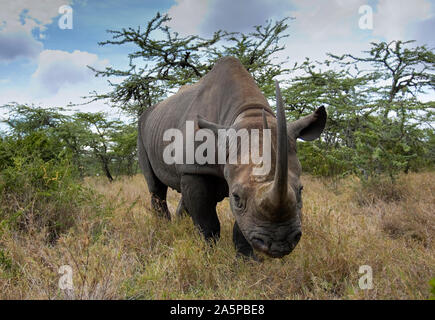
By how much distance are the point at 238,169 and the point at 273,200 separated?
54 centimetres

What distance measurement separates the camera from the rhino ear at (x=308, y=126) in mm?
3061

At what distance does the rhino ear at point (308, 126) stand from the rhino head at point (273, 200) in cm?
30

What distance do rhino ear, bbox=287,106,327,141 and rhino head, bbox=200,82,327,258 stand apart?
30cm

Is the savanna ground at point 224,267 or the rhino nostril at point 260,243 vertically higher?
the rhino nostril at point 260,243

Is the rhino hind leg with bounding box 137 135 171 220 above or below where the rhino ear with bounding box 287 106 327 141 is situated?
below

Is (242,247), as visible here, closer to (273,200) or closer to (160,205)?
(273,200)

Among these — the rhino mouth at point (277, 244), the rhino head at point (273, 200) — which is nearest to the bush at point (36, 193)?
the rhino head at point (273, 200)

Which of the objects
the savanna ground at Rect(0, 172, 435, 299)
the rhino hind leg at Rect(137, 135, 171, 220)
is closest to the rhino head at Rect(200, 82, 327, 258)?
the savanna ground at Rect(0, 172, 435, 299)

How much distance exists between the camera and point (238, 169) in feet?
8.91

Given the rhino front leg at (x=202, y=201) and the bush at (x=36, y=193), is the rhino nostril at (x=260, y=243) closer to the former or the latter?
the rhino front leg at (x=202, y=201)

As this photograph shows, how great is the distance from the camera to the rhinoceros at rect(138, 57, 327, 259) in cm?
231

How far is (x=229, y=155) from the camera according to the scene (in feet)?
9.60

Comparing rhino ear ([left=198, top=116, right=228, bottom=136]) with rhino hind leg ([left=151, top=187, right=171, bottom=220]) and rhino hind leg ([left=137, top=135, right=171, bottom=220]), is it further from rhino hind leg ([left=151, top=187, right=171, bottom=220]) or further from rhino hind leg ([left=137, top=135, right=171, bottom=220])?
rhino hind leg ([left=137, top=135, right=171, bottom=220])
